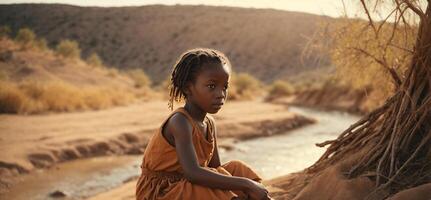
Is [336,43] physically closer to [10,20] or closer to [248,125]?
[248,125]

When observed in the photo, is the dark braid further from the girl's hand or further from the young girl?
the girl's hand

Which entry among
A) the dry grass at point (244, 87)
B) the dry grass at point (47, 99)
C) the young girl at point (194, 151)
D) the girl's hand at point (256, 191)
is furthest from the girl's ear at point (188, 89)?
the dry grass at point (244, 87)

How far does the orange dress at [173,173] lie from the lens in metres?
2.67

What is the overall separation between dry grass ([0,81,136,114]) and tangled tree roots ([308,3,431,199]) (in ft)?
33.5

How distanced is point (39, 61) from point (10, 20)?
3657 cm

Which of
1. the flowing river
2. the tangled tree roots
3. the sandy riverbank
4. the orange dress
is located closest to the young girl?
the orange dress

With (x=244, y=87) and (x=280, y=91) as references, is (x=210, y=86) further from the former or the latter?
(x=280, y=91)

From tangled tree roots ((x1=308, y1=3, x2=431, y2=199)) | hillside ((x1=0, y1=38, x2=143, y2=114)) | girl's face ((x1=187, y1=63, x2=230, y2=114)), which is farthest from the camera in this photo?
hillside ((x1=0, y1=38, x2=143, y2=114))

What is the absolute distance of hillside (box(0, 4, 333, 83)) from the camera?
53469 mm

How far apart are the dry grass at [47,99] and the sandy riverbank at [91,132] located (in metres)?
0.55

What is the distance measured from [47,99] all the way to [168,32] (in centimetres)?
4779

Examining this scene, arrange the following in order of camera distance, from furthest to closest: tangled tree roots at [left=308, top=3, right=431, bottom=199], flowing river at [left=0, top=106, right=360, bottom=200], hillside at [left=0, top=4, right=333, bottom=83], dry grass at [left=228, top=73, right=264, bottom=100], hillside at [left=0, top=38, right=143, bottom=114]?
1. hillside at [left=0, top=4, right=333, bottom=83]
2. dry grass at [left=228, top=73, right=264, bottom=100]
3. hillside at [left=0, top=38, right=143, bottom=114]
4. flowing river at [left=0, top=106, right=360, bottom=200]
5. tangled tree roots at [left=308, top=3, right=431, bottom=199]

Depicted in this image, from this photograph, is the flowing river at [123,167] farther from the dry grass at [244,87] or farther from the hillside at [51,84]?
the dry grass at [244,87]

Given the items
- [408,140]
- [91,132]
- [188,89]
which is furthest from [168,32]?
[188,89]
